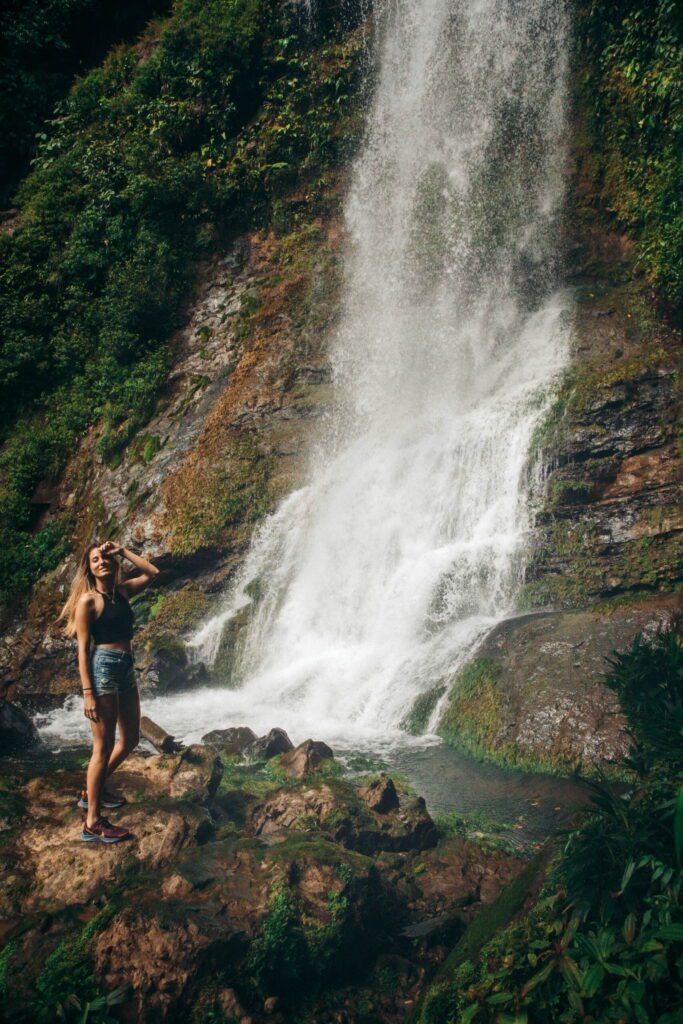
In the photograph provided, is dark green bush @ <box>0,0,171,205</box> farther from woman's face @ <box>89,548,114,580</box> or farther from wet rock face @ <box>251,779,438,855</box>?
wet rock face @ <box>251,779,438,855</box>

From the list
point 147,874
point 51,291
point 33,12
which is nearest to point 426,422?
point 51,291

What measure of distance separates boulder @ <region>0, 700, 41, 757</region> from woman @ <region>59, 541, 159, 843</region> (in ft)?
12.2

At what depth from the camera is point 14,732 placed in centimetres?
756

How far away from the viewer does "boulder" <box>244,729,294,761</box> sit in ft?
25.1

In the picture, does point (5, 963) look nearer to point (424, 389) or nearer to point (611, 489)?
point (611, 489)

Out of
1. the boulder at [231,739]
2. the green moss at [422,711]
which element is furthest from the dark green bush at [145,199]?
the green moss at [422,711]

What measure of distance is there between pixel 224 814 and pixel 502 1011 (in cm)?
327

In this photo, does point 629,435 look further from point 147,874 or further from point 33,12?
point 33,12

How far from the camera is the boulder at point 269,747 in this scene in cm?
764

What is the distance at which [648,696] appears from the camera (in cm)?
457

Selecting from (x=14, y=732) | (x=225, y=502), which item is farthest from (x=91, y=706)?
(x=225, y=502)

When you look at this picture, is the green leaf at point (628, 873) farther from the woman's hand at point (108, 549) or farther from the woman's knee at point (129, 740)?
the woman's hand at point (108, 549)

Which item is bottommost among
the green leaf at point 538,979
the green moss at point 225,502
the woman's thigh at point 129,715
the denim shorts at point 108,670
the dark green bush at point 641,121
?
the green leaf at point 538,979

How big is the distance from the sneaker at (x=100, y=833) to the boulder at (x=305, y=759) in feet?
9.98
